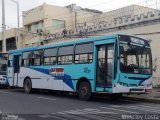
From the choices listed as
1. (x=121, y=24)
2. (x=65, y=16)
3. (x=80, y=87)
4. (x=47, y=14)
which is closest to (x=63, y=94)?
(x=80, y=87)

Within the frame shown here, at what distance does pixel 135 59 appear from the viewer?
1650cm

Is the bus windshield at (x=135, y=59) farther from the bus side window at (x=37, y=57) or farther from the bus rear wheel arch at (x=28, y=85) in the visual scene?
the bus rear wheel arch at (x=28, y=85)

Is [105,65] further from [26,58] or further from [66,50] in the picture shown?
[26,58]

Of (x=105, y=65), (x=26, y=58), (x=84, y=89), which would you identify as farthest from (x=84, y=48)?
(x=26, y=58)

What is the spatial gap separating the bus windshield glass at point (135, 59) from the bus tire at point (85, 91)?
226 cm

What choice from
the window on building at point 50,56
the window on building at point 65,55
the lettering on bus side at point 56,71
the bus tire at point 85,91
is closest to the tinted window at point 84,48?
the window on building at point 65,55

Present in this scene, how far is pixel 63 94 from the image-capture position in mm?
22469

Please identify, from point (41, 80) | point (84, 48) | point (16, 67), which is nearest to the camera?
point (84, 48)

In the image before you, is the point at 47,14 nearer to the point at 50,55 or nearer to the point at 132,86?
the point at 50,55

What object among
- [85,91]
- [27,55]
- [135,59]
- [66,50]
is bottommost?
[85,91]

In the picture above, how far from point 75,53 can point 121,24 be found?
7.90 meters

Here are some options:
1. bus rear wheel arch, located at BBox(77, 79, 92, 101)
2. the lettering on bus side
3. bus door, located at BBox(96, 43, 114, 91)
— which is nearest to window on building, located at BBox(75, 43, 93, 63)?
bus door, located at BBox(96, 43, 114, 91)

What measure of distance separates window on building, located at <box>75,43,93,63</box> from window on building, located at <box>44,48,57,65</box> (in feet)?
7.52

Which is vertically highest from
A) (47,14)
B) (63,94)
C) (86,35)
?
(47,14)
